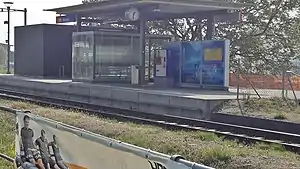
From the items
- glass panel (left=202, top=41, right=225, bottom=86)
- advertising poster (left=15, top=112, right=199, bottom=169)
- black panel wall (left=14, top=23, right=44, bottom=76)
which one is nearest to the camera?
advertising poster (left=15, top=112, right=199, bottom=169)

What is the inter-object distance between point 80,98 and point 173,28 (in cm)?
1546

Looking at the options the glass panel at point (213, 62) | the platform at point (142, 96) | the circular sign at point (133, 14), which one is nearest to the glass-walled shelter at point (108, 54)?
the platform at point (142, 96)

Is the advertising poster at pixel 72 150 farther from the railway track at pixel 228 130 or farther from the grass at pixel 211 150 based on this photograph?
the railway track at pixel 228 130

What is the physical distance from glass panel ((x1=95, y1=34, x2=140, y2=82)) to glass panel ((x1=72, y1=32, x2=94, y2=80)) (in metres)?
0.39

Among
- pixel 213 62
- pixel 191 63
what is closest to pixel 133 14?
pixel 191 63

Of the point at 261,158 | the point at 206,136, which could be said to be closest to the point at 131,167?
the point at 261,158

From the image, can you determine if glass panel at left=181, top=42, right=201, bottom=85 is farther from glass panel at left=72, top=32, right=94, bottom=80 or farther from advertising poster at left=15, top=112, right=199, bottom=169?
advertising poster at left=15, top=112, right=199, bottom=169

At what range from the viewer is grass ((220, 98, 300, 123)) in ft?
56.0

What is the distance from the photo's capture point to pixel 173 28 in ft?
134

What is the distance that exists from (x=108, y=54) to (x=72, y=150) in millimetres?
24389

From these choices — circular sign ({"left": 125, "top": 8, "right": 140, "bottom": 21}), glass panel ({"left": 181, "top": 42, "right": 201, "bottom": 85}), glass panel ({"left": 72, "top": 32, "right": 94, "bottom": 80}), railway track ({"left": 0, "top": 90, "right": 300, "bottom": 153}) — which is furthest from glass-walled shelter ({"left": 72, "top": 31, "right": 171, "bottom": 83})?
railway track ({"left": 0, "top": 90, "right": 300, "bottom": 153})

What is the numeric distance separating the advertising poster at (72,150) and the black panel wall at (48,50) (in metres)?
31.8

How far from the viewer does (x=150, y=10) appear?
2781 cm

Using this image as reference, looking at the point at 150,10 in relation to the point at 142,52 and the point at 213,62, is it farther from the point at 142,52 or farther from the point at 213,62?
the point at 213,62
